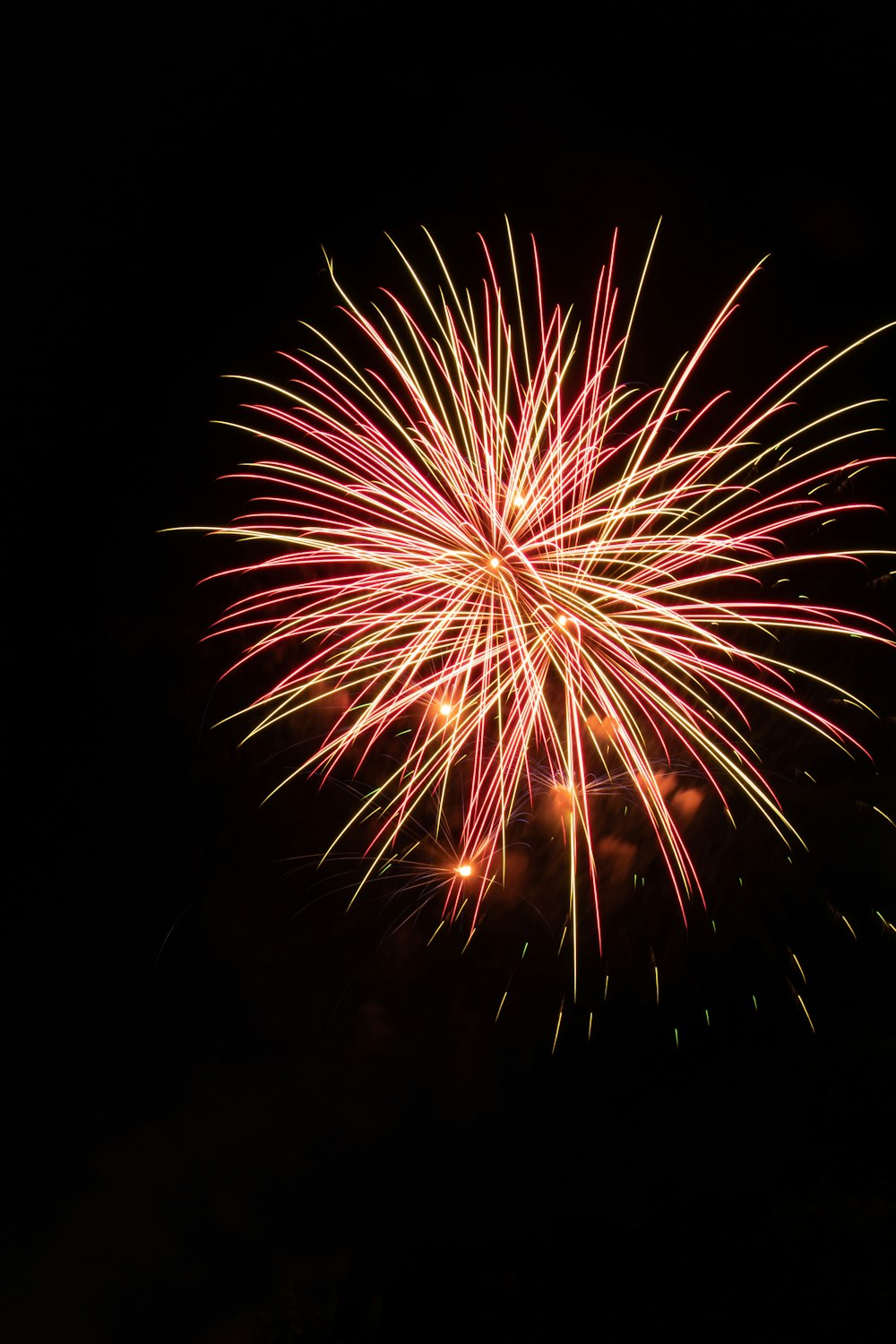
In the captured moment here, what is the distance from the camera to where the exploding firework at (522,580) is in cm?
655

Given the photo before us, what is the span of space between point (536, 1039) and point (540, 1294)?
2766mm

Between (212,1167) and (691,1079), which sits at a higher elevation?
(691,1079)

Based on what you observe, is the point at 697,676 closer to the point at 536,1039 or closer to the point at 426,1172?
the point at 536,1039

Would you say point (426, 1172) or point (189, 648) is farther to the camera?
point (426, 1172)

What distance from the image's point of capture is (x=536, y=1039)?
27.7ft

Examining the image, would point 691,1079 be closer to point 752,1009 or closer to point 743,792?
point 752,1009

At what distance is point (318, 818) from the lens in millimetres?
8188

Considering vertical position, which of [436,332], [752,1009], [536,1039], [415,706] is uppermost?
[436,332]

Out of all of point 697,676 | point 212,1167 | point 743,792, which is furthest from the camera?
point 212,1167

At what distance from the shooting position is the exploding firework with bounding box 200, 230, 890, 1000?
6547 mm

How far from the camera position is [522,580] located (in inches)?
257

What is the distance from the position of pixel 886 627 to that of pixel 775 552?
4.51ft

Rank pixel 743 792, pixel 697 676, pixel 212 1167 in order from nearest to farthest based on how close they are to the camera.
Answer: pixel 697 676 → pixel 743 792 → pixel 212 1167

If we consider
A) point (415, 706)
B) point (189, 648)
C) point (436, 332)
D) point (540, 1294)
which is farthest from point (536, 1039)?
point (436, 332)
